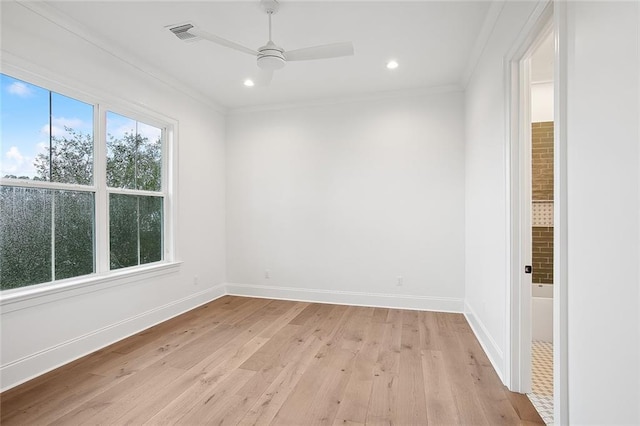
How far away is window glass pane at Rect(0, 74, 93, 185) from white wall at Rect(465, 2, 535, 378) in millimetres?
3526

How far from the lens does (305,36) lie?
2.81 metres

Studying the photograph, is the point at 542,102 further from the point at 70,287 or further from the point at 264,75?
the point at 70,287

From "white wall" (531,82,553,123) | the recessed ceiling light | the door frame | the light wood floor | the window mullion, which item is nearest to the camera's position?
the light wood floor

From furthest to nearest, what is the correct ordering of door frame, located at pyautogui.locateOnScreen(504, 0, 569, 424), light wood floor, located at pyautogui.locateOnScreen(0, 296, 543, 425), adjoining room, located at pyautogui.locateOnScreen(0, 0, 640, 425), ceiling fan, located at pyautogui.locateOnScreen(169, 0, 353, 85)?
ceiling fan, located at pyautogui.locateOnScreen(169, 0, 353, 85) < door frame, located at pyautogui.locateOnScreen(504, 0, 569, 424) < light wood floor, located at pyautogui.locateOnScreen(0, 296, 543, 425) < adjoining room, located at pyautogui.locateOnScreen(0, 0, 640, 425)

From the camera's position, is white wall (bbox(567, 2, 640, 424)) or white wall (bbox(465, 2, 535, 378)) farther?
white wall (bbox(465, 2, 535, 378))

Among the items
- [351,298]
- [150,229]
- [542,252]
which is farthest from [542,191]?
[150,229]

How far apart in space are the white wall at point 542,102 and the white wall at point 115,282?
4.06m

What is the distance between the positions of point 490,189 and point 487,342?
134cm

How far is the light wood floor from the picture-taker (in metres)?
1.93

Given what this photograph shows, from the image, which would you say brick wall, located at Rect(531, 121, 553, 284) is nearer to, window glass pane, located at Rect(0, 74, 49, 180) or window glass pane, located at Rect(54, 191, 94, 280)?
window glass pane, located at Rect(54, 191, 94, 280)

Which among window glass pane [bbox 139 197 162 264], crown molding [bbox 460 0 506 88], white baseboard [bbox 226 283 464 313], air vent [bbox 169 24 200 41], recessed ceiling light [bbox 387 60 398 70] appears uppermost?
recessed ceiling light [bbox 387 60 398 70]

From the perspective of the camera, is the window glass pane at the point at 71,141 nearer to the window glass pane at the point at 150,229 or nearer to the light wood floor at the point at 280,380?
the window glass pane at the point at 150,229

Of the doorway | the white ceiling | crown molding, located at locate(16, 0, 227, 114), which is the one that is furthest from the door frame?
crown molding, located at locate(16, 0, 227, 114)

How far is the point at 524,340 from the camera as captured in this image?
2.13 meters
